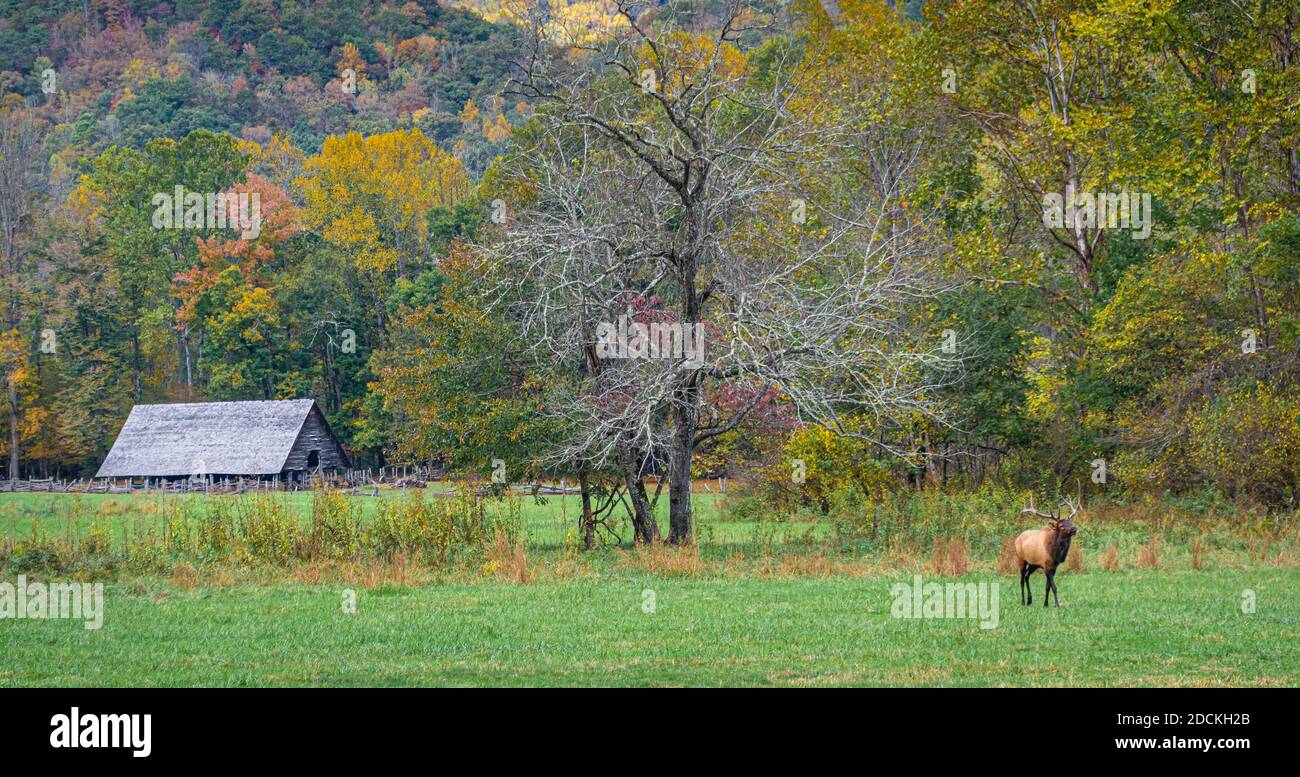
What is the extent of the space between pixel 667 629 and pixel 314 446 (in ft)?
172

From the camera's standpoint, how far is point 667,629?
1545cm

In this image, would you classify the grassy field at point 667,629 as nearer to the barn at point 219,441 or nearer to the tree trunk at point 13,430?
the barn at point 219,441

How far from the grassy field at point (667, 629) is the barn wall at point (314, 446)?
139ft

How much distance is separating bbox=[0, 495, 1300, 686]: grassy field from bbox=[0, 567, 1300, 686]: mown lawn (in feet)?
0.15

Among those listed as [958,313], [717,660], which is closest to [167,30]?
[958,313]

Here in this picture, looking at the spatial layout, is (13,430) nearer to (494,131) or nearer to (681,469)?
(494,131)

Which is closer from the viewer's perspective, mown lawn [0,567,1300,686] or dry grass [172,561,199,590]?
mown lawn [0,567,1300,686]

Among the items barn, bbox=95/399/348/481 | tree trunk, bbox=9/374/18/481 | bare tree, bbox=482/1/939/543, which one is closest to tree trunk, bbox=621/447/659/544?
bare tree, bbox=482/1/939/543

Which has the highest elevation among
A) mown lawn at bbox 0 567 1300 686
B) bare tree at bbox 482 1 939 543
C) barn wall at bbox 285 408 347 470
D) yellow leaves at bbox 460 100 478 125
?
yellow leaves at bbox 460 100 478 125

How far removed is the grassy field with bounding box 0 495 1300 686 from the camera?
41.5ft

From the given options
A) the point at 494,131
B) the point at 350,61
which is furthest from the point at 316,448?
the point at 350,61

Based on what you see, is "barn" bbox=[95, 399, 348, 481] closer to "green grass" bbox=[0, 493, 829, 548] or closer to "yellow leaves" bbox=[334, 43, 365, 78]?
"green grass" bbox=[0, 493, 829, 548]

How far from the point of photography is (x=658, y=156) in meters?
26.6
